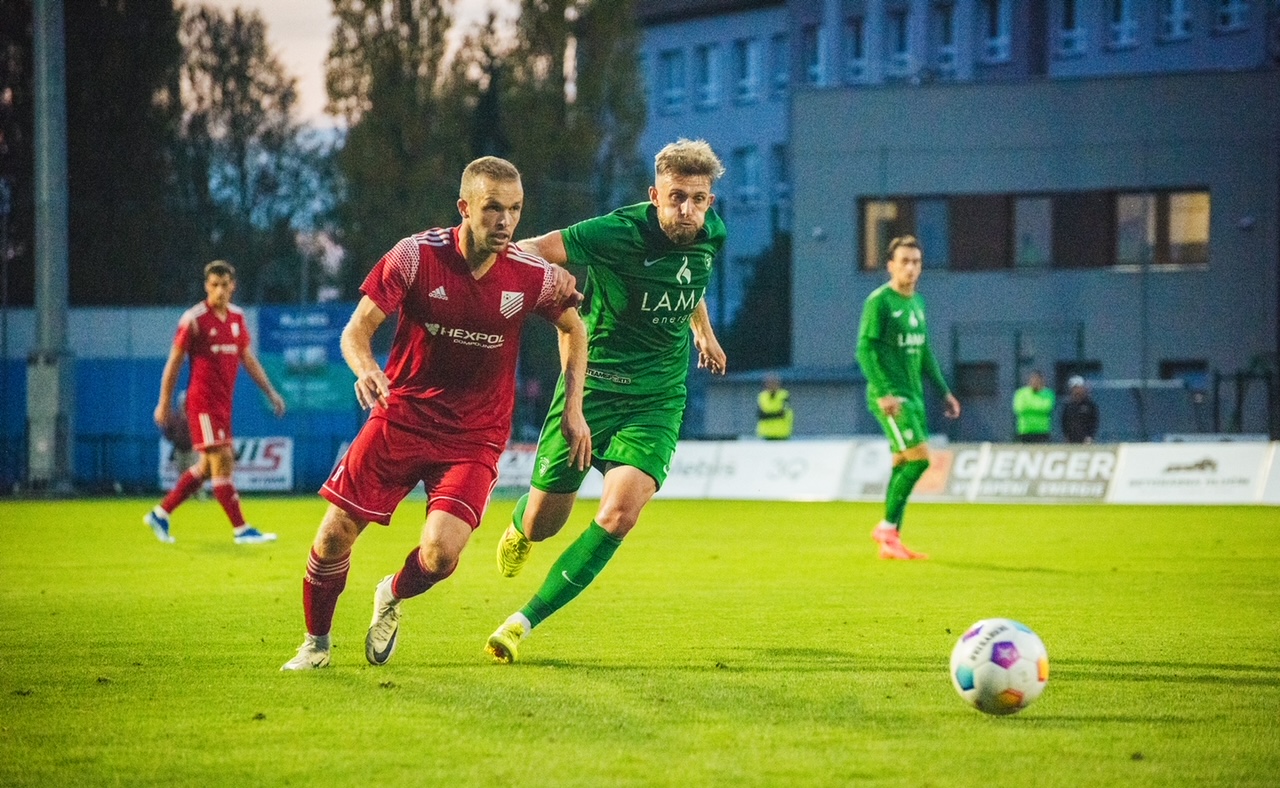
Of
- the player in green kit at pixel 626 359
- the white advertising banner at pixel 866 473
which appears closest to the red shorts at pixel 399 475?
the player in green kit at pixel 626 359

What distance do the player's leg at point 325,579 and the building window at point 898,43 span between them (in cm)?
5223

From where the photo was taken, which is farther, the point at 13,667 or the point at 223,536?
the point at 223,536

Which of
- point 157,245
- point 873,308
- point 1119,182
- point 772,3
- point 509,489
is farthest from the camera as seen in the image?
point 772,3

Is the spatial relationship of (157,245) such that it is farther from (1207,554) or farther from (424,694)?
(424,694)

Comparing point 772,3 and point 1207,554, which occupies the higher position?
point 772,3

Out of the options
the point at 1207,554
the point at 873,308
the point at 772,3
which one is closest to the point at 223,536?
the point at 873,308

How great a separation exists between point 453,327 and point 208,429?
8796 mm

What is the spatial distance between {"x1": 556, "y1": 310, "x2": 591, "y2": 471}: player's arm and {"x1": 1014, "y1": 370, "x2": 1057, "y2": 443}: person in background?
20634 millimetres

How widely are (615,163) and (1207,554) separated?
31107mm

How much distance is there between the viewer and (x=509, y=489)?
28438 millimetres

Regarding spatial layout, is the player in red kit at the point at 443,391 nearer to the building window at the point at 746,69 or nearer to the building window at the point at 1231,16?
the building window at the point at 1231,16

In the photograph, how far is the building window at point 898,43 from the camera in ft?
190

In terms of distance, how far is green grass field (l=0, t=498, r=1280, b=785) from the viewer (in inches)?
223

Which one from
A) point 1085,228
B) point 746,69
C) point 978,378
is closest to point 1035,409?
point 978,378
